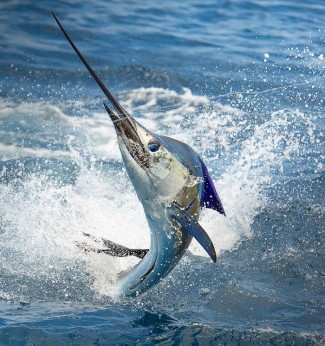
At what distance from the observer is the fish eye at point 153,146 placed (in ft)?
9.95

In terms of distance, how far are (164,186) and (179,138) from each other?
4.26 meters

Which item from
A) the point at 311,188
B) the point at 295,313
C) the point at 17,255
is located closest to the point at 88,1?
the point at 311,188

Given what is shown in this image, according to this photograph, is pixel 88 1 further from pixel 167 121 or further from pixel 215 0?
pixel 167 121

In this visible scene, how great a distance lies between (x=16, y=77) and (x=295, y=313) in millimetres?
6987

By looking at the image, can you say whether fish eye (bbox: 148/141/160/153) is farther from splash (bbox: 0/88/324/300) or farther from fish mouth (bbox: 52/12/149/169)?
splash (bbox: 0/88/324/300)

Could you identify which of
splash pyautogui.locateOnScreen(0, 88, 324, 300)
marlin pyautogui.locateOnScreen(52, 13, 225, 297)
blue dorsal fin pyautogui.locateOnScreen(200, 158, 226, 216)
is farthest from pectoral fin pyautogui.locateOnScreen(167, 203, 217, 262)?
splash pyautogui.locateOnScreen(0, 88, 324, 300)

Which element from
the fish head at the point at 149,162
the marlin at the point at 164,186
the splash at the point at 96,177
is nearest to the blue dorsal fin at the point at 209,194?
the marlin at the point at 164,186

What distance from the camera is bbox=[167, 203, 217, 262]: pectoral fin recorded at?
308cm

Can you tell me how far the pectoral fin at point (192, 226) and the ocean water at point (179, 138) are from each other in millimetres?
791

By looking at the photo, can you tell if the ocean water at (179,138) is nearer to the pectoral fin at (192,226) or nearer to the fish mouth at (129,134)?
the pectoral fin at (192,226)

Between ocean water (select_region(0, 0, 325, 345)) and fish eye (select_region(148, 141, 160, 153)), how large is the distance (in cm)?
115

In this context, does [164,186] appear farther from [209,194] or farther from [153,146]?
[209,194]

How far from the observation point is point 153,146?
304 cm

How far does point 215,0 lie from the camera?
1573 centimetres
